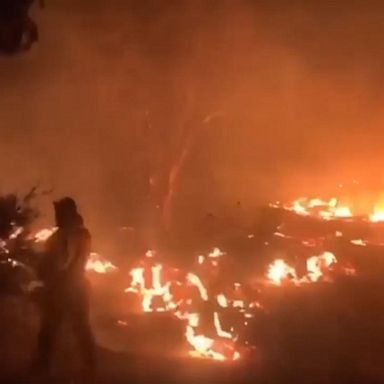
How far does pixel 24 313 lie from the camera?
11.3 metres

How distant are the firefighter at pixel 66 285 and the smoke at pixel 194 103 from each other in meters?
15.5

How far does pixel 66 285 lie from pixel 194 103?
19.3m

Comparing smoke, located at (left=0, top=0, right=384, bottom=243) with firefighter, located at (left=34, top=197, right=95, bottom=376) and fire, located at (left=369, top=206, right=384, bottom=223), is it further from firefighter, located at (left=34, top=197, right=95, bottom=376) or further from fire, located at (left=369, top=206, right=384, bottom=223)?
firefighter, located at (left=34, top=197, right=95, bottom=376)

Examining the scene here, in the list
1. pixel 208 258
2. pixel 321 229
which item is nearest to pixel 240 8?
pixel 321 229

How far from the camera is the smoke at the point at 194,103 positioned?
24906 millimetres

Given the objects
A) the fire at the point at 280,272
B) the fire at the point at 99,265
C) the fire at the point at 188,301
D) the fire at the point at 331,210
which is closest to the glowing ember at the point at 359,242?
the fire at the point at 331,210

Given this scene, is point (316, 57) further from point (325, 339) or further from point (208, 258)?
point (325, 339)

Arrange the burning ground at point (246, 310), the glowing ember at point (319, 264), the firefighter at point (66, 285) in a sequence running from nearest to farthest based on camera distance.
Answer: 1. the firefighter at point (66, 285)
2. the burning ground at point (246, 310)
3. the glowing ember at point (319, 264)

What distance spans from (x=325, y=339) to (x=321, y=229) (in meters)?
5.79

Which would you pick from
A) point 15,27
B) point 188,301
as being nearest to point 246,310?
point 188,301

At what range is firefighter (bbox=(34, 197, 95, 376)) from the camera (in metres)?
8.33

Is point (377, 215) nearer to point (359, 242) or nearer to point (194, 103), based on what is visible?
point (359, 242)

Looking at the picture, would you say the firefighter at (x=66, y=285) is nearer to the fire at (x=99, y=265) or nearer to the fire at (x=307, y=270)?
the fire at (x=99, y=265)

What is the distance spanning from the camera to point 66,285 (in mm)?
8312
